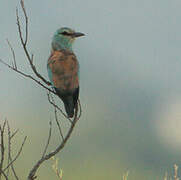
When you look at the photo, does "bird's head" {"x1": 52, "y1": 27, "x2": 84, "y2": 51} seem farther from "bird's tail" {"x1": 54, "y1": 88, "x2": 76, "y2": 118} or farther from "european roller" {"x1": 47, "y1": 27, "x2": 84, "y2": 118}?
"bird's tail" {"x1": 54, "y1": 88, "x2": 76, "y2": 118}

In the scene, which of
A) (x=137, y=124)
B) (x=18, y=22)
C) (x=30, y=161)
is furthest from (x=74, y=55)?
(x=137, y=124)

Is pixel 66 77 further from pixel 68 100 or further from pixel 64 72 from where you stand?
pixel 68 100

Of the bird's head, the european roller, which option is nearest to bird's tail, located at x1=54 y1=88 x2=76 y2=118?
the european roller

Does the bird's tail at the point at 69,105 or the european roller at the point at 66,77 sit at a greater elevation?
the european roller at the point at 66,77

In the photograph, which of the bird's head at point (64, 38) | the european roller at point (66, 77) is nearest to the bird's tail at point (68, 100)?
the european roller at point (66, 77)

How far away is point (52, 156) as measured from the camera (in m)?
5.95

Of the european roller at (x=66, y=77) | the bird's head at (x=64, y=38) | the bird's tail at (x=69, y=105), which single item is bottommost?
the bird's tail at (x=69, y=105)

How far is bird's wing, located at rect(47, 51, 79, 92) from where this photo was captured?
24.3 feet

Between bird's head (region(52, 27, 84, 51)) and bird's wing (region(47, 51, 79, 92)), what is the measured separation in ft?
0.94

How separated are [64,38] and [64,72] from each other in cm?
68

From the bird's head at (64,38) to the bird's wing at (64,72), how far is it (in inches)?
11.2

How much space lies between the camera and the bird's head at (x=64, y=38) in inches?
311

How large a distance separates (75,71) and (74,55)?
356mm

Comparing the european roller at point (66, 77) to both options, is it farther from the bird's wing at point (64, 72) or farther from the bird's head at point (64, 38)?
the bird's head at point (64, 38)
